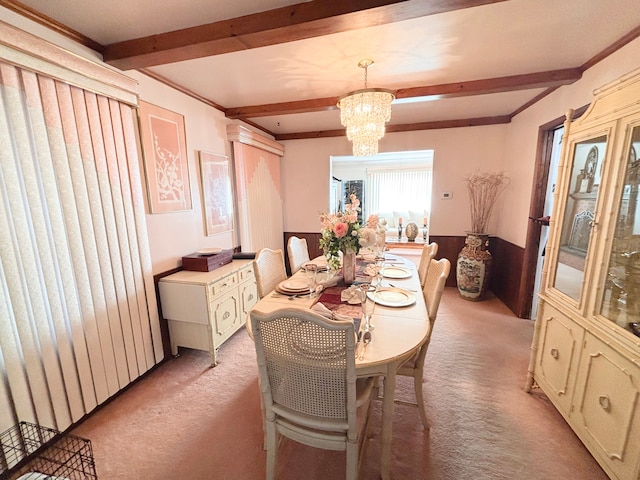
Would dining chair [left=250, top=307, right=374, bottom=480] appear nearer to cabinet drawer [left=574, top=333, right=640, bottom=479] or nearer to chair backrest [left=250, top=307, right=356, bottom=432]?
chair backrest [left=250, top=307, right=356, bottom=432]

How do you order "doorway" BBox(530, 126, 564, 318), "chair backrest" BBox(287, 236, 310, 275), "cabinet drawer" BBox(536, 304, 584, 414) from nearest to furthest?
"cabinet drawer" BBox(536, 304, 584, 414)
"chair backrest" BBox(287, 236, 310, 275)
"doorway" BBox(530, 126, 564, 318)

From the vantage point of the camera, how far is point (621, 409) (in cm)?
120

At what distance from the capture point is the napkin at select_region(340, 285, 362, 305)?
1610mm

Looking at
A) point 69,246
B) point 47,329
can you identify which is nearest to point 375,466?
point 47,329

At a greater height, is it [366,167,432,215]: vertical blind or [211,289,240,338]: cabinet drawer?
[366,167,432,215]: vertical blind

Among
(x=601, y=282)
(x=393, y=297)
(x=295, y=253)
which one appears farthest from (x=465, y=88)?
(x=295, y=253)

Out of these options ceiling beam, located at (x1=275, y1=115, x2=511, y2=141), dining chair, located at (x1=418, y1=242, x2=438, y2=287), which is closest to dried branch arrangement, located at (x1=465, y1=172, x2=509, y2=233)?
ceiling beam, located at (x1=275, y1=115, x2=511, y2=141)

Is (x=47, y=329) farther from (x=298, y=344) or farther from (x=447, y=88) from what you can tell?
(x=447, y=88)

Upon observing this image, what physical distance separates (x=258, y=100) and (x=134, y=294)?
2178 mm

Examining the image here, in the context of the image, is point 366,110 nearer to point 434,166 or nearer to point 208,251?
point 208,251

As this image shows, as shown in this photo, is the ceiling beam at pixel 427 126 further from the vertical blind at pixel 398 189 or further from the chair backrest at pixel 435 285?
the vertical blind at pixel 398 189

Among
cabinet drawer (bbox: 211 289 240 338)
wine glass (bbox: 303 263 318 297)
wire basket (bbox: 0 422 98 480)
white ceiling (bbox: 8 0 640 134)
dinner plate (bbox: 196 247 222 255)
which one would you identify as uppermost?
white ceiling (bbox: 8 0 640 134)

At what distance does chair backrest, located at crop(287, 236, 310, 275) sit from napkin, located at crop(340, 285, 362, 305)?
73cm

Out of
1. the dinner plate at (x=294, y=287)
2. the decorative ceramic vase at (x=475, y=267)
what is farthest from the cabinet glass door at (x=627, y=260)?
the decorative ceramic vase at (x=475, y=267)
